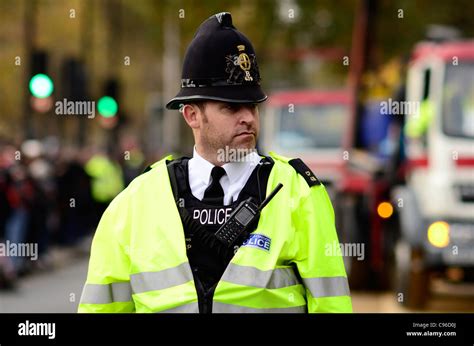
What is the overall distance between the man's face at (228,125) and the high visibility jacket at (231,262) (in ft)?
0.49

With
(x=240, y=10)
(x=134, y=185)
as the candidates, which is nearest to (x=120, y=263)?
(x=134, y=185)

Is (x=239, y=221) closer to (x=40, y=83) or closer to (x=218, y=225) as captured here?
(x=218, y=225)

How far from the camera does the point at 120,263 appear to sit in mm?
3562

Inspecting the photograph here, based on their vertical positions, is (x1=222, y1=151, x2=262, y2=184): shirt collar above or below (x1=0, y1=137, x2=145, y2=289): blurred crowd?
above

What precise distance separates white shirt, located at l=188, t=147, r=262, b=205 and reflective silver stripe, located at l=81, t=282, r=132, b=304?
13.7 inches

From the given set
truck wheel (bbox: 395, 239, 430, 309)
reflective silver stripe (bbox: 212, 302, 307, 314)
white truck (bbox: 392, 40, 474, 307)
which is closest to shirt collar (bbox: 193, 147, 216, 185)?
reflective silver stripe (bbox: 212, 302, 307, 314)

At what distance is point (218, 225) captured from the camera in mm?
3562

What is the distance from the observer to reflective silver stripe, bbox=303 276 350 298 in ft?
11.3

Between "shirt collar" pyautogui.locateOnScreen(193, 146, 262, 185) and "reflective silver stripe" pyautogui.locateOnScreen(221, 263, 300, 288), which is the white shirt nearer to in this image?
"shirt collar" pyautogui.locateOnScreen(193, 146, 262, 185)

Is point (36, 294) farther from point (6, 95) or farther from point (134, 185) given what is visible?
point (6, 95)

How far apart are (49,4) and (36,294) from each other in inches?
616

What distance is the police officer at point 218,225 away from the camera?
344 cm

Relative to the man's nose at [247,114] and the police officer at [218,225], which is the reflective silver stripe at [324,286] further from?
the man's nose at [247,114]
